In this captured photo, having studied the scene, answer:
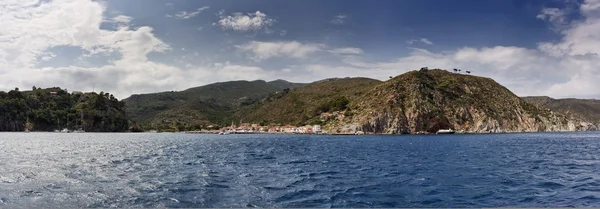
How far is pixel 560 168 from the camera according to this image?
3681cm

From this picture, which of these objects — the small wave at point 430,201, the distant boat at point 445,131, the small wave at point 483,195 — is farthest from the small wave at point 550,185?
the distant boat at point 445,131

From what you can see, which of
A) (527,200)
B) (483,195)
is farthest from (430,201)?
(527,200)

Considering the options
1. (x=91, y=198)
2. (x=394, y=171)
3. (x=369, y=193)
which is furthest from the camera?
(x=394, y=171)

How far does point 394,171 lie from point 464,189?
10353mm

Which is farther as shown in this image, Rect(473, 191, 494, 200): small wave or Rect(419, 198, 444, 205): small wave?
Rect(473, 191, 494, 200): small wave

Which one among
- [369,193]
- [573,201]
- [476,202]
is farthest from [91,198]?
[573,201]

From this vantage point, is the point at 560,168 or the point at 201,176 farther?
the point at 560,168

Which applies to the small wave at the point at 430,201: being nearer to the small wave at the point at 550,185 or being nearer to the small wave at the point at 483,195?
the small wave at the point at 483,195

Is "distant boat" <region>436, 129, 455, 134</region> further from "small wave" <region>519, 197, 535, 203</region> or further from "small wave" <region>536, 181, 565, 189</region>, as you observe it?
"small wave" <region>519, 197, 535, 203</region>

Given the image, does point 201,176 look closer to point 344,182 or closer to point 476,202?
point 344,182

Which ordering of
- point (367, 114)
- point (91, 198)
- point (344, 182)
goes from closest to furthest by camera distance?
point (91, 198) < point (344, 182) < point (367, 114)

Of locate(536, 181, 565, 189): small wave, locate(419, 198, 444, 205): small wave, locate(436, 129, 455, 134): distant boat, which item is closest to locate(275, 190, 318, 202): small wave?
locate(419, 198, 444, 205): small wave

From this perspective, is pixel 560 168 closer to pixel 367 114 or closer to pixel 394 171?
pixel 394 171

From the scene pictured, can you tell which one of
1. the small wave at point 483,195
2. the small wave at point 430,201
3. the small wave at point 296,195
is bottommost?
the small wave at point 430,201
